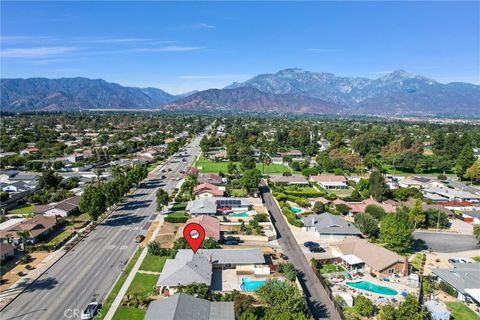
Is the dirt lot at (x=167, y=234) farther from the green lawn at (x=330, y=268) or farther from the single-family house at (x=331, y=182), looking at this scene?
the single-family house at (x=331, y=182)

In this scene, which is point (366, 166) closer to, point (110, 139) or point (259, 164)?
point (259, 164)

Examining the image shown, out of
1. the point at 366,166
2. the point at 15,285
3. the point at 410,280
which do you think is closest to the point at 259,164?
the point at 366,166

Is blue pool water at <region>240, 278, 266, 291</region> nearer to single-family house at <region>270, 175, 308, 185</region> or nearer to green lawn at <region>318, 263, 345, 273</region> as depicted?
green lawn at <region>318, 263, 345, 273</region>

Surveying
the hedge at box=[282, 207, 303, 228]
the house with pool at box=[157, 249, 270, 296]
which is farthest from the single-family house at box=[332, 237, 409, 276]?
A: the house with pool at box=[157, 249, 270, 296]

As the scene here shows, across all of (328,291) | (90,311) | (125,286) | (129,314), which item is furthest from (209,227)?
(90,311)

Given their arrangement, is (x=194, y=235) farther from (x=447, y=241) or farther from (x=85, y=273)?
(x=447, y=241)

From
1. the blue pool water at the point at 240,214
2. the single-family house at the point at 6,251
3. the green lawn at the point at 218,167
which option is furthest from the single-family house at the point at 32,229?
the green lawn at the point at 218,167
